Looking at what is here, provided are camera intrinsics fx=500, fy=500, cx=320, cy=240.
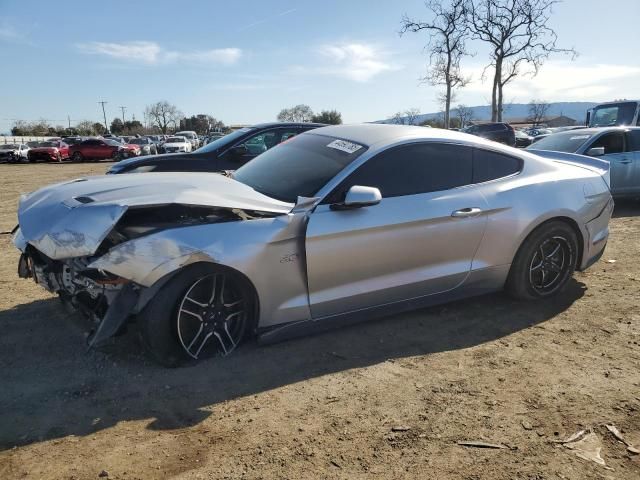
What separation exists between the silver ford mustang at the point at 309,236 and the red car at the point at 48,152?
1371 inches

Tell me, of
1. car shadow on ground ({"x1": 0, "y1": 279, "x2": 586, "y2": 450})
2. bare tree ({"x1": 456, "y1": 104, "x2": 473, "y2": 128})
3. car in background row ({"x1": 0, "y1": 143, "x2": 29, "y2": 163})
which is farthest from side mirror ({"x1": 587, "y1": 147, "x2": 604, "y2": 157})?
bare tree ({"x1": 456, "y1": 104, "x2": 473, "y2": 128})

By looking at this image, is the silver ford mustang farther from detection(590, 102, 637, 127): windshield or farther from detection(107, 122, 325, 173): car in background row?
detection(590, 102, 637, 127): windshield

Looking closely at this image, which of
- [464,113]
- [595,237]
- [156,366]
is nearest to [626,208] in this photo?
[595,237]

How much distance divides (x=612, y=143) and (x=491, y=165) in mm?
6170

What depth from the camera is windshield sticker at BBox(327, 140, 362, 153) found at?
3.87m

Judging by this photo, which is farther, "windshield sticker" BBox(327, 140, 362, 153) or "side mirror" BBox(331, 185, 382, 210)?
"windshield sticker" BBox(327, 140, 362, 153)

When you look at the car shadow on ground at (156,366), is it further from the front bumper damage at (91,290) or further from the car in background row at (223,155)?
the car in background row at (223,155)

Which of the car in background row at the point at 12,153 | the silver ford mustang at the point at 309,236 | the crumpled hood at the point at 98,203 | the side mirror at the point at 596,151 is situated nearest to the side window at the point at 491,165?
A: the silver ford mustang at the point at 309,236

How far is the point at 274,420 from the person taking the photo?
2.74 m

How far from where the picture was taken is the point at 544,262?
4.43 meters

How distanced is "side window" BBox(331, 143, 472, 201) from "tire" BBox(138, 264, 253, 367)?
3.26ft

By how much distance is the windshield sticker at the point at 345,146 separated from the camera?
3866 mm

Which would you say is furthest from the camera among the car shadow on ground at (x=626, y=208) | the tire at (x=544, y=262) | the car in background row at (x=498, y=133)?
the car in background row at (x=498, y=133)

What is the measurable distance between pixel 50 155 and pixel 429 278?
3656cm
